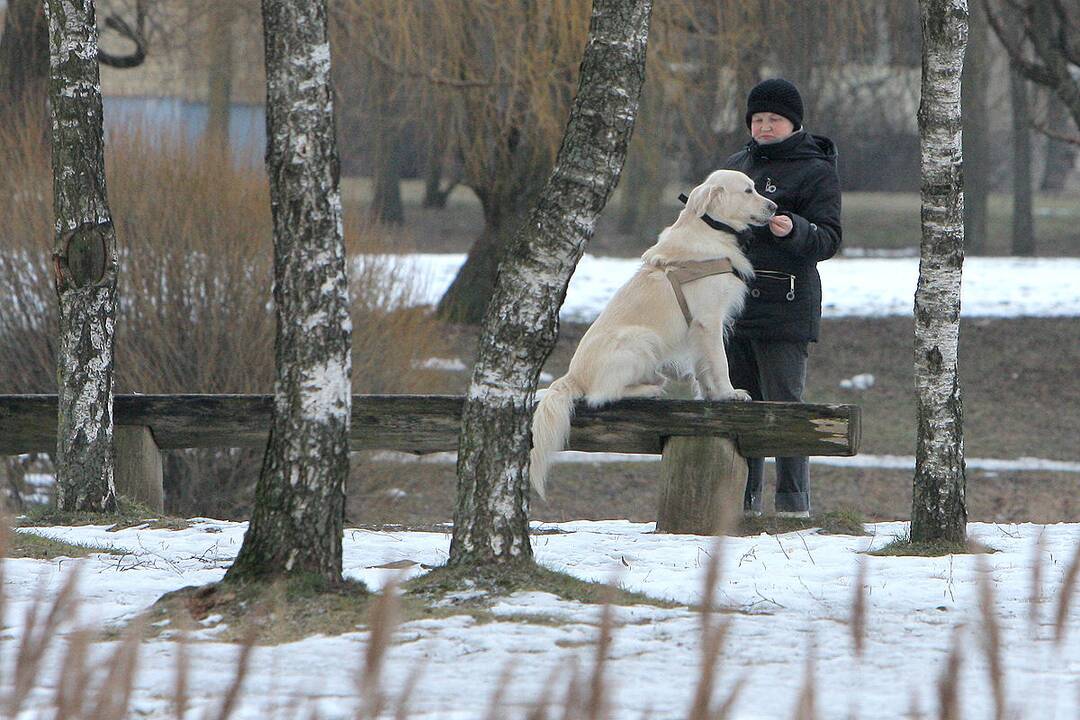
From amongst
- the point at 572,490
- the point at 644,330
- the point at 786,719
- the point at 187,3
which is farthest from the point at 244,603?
the point at 187,3

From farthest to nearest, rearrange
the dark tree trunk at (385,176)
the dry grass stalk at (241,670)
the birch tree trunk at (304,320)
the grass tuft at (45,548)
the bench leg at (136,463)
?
1. the dark tree trunk at (385,176)
2. the bench leg at (136,463)
3. the grass tuft at (45,548)
4. the birch tree trunk at (304,320)
5. the dry grass stalk at (241,670)

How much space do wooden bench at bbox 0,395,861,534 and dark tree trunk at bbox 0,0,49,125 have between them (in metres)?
5.99

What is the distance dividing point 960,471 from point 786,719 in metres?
2.55

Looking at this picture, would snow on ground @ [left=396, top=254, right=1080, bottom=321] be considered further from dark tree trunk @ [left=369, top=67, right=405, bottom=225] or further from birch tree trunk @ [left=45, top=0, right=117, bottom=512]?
birch tree trunk @ [left=45, top=0, right=117, bottom=512]

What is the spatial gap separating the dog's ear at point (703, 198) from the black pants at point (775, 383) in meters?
0.62

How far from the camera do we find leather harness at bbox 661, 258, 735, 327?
595 centimetres

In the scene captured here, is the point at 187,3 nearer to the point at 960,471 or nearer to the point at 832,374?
the point at 832,374

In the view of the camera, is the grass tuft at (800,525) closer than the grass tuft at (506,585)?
No

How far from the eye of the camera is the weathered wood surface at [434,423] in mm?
5664

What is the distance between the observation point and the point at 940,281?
520 centimetres

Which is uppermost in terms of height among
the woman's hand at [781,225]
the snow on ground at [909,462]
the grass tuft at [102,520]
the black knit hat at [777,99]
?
the black knit hat at [777,99]

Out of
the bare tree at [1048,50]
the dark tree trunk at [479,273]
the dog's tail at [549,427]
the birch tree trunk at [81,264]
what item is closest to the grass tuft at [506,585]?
the dog's tail at [549,427]

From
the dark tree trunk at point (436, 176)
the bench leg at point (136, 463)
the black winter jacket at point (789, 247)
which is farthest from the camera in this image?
the dark tree trunk at point (436, 176)

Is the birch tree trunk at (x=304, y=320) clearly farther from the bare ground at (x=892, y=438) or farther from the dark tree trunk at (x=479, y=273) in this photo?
the dark tree trunk at (x=479, y=273)
